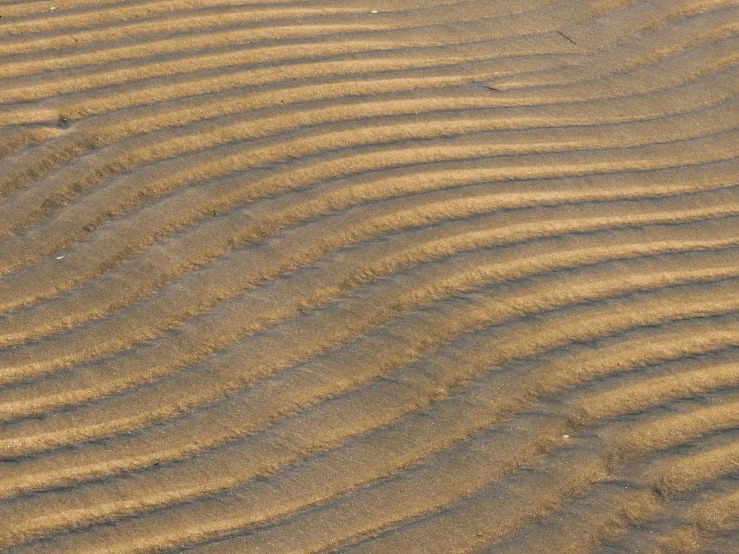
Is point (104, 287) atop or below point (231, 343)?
atop

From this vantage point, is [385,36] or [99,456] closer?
[99,456]

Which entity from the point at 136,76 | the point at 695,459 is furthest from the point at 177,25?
the point at 695,459

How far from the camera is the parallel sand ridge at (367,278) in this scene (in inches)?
94.7

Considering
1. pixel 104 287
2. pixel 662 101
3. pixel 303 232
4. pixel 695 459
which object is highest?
pixel 662 101

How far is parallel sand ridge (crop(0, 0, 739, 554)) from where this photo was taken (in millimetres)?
2404

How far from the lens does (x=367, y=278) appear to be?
2939mm

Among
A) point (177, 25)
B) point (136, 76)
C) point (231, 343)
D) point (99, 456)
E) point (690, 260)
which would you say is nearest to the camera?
point (99, 456)

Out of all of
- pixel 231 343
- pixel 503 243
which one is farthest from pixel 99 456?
pixel 503 243

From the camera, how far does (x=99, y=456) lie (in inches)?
97.1

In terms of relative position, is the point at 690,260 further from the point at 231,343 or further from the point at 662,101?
the point at 231,343

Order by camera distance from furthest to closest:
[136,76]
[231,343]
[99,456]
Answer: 1. [136,76]
2. [231,343]
3. [99,456]

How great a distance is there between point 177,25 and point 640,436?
7.71 feet

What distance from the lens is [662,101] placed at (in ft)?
12.2

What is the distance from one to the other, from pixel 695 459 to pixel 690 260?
2.44 ft
